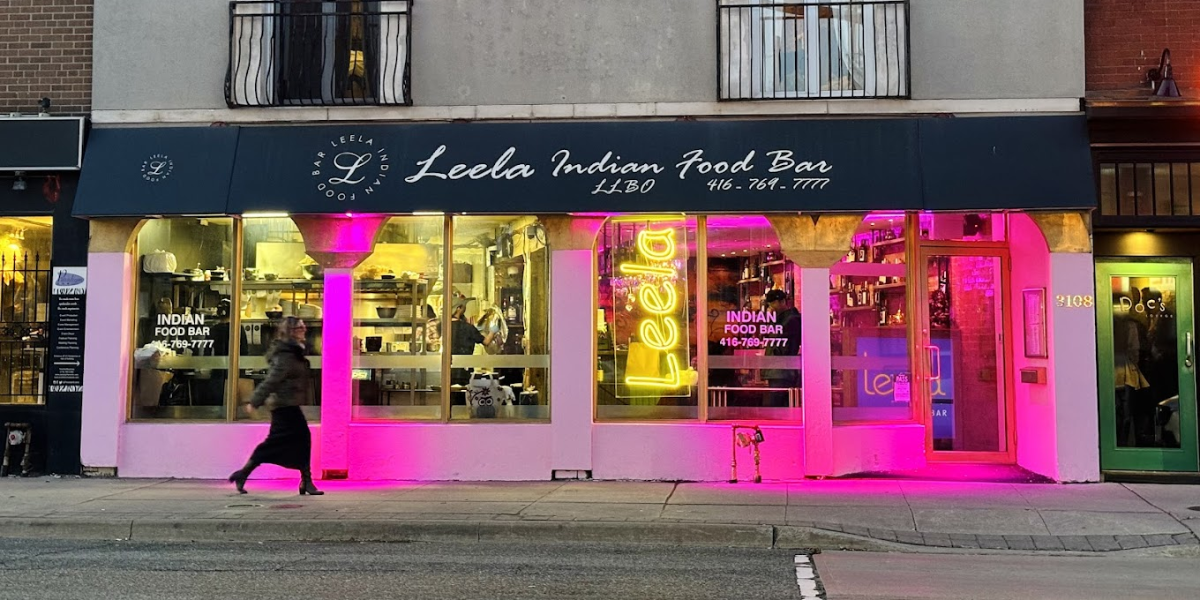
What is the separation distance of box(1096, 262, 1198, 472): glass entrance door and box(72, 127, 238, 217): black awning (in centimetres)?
958

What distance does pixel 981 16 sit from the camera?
11.0 metres

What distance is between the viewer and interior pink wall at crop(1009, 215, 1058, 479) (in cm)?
1084

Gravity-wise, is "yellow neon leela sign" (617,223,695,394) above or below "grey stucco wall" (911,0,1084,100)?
below

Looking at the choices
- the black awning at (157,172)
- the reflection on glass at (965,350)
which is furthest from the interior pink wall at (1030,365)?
the black awning at (157,172)

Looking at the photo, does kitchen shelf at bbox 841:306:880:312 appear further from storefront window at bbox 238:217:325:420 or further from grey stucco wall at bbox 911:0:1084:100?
storefront window at bbox 238:217:325:420

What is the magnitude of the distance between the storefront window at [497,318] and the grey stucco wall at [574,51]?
1.56 m

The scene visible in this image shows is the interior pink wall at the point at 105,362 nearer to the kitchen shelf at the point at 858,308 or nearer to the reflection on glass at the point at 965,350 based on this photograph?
the kitchen shelf at the point at 858,308

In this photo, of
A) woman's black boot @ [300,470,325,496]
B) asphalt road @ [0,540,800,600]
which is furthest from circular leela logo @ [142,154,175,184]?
asphalt road @ [0,540,800,600]

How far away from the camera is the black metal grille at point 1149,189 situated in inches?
423

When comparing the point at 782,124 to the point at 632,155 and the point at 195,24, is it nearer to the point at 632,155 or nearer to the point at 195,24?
the point at 632,155

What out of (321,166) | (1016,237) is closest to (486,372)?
(321,166)

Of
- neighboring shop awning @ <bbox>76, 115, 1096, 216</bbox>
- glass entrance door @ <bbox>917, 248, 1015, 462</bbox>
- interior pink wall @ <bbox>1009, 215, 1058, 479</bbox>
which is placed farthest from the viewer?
glass entrance door @ <bbox>917, 248, 1015, 462</bbox>

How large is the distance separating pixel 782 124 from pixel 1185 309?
4.68 metres

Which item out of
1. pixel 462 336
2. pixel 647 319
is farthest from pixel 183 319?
pixel 647 319
